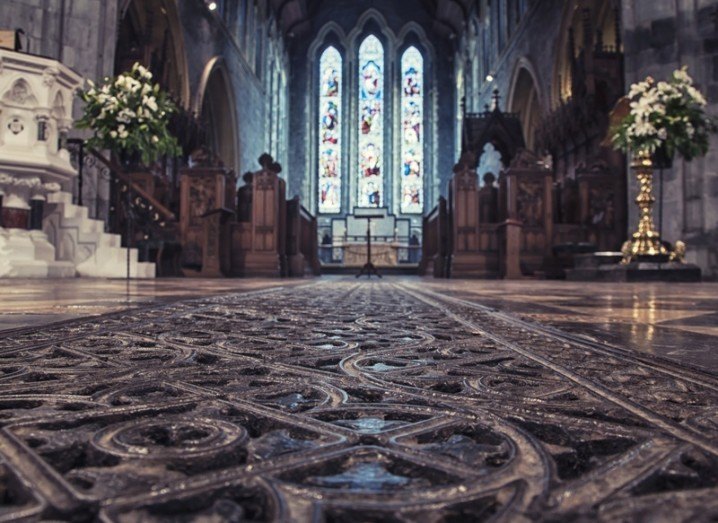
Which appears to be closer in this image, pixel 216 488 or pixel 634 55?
pixel 216 488

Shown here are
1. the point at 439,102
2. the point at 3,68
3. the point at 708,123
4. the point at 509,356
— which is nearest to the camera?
the point at 509,356

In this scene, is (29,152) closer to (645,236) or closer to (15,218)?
(15,218)

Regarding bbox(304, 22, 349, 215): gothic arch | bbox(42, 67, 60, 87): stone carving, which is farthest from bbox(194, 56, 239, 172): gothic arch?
bbox(42, 67, 60, 87): stone carving

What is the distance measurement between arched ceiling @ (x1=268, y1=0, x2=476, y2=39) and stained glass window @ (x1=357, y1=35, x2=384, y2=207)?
2.36 m

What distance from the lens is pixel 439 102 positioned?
23609 millimetres

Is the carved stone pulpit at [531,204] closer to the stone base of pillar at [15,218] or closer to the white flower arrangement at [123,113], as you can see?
the white flower arrangement at [123,113]

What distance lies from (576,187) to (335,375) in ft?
35.5

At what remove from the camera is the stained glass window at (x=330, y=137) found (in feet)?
77.3

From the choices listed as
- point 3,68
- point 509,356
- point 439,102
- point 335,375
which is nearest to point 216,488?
point 335,375

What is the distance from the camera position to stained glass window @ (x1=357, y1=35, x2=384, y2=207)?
77.1ft

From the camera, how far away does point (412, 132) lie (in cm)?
2370

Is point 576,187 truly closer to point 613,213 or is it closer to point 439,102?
point 613,213

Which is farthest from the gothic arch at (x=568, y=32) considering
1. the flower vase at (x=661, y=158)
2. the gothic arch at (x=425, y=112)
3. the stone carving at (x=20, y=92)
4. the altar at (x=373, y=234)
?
the stone carving at (x=20, y=92)

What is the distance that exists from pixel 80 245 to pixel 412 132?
18267 mm
